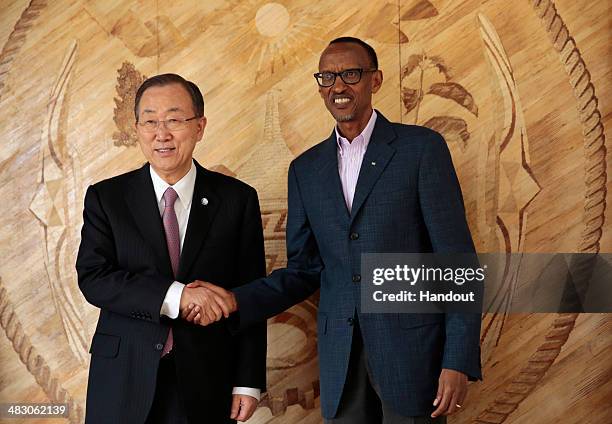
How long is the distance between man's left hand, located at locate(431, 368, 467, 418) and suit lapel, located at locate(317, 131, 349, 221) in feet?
1.89

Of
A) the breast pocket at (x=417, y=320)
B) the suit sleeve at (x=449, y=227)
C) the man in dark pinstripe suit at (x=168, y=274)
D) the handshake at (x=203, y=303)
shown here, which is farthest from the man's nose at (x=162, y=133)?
the breast pocket at (x=417, y=320)

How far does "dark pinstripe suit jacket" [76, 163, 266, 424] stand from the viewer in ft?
7.85

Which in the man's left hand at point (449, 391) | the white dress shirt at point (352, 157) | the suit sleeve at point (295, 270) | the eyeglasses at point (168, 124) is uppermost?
the eyeglasses at point (168, 124)

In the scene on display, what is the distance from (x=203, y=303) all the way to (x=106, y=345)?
0.33 m

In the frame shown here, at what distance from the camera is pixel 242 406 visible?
253 cm

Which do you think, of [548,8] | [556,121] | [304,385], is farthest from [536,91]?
[304,385]

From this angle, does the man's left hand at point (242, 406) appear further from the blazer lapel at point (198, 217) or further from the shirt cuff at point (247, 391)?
the blazer lapel at point (198, 217)

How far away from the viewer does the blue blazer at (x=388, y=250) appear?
7.86 feet

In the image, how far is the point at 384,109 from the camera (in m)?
3.06

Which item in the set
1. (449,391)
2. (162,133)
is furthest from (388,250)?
(162,133)

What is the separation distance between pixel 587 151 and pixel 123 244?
1.71 m

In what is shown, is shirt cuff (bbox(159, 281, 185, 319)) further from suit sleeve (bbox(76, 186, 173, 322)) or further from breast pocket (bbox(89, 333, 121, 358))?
breast pocket (bbox(89, 333, 121, 358))

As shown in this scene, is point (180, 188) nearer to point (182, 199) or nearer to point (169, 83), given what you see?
point (182, 199)

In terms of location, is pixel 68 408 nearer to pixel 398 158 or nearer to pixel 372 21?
pixel 398 158
